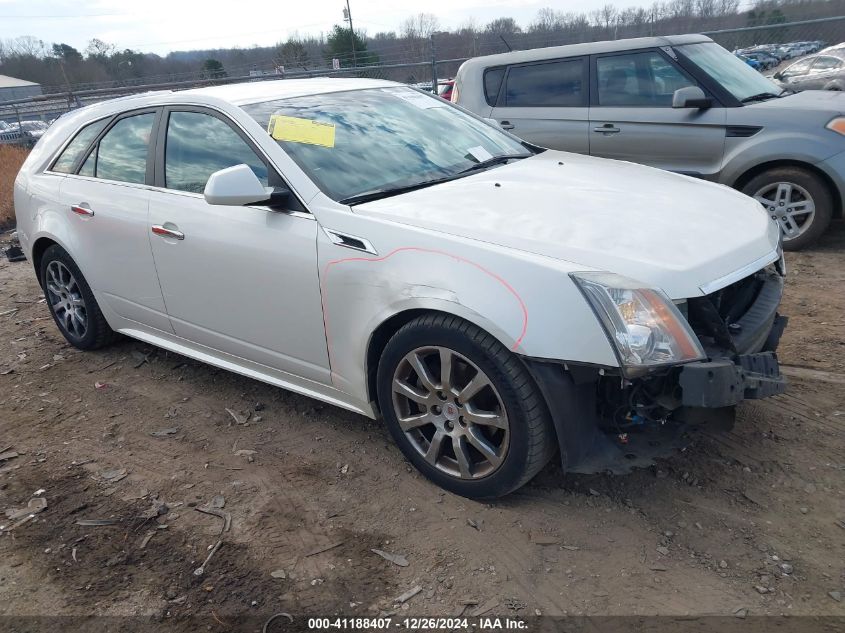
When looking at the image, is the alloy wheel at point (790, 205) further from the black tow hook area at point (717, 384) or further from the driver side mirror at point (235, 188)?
the driver side mirror at point (235, 188)

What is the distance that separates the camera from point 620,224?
2.71 metres

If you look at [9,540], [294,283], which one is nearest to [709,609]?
[294,283]

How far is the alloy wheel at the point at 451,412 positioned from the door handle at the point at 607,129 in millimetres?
4497

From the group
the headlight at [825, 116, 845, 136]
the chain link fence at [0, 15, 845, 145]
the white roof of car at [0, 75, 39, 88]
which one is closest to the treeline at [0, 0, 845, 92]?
the chain link fence at [0, 15, 845, 145]

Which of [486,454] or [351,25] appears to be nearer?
[486,454]

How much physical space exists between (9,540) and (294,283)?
5.51 ft

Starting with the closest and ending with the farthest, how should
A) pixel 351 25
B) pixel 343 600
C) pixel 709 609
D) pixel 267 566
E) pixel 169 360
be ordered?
1. pixel 709 609
2. pixel 343 600
3. pixel 267 566
4. pixel 169 360
5. pixel 351 25

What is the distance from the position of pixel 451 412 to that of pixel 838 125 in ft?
15.4

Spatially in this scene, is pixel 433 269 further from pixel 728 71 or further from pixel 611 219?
pixel 728 71

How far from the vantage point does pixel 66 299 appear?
190 inches

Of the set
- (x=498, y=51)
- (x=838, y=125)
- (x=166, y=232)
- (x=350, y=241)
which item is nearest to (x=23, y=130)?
(x=498, y=51)

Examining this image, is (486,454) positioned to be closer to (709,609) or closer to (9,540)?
(709,609)

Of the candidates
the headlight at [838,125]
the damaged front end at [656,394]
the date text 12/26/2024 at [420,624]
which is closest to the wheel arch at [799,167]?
the headlight at [838,125]

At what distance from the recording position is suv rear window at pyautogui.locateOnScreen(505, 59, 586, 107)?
21.9 ft
